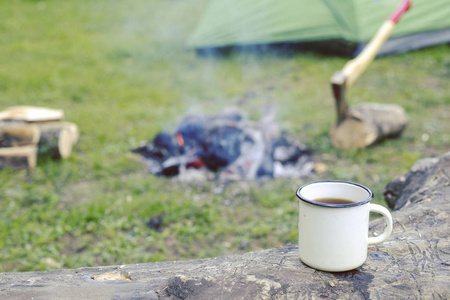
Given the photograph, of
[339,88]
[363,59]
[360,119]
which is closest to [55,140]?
[339,88]

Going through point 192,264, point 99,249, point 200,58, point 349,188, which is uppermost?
point 200,58

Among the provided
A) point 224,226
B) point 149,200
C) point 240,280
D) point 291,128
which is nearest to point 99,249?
point 149,200

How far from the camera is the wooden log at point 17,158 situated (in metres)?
4.46

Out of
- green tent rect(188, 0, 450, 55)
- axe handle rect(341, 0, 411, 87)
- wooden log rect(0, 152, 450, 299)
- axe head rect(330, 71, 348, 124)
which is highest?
green tent rect(188, 0, 450, 55)

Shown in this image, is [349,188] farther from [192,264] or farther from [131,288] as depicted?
[131,288]

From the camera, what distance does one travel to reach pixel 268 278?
4.30 feet

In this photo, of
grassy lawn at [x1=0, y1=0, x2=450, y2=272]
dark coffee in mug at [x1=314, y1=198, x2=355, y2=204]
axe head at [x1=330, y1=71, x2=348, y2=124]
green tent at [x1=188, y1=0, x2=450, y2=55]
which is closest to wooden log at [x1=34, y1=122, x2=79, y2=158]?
grassy lawn at [x1=0, y1=0, x2=450, y2=272]

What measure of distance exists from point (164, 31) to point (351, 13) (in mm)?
4834

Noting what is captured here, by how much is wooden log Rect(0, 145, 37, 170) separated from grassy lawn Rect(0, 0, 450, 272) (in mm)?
95

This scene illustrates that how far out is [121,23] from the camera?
1028 cm

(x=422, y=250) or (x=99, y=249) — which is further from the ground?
(x=422, y=250)

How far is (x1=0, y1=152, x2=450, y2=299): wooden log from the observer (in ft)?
4.06

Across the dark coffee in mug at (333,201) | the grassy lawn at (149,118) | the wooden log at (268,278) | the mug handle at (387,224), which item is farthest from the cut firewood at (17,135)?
the mug handle at (387,224)

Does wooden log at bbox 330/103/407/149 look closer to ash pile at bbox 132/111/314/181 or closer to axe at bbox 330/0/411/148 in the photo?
axe at bbox 330/0/411/148
